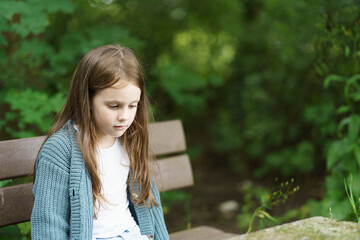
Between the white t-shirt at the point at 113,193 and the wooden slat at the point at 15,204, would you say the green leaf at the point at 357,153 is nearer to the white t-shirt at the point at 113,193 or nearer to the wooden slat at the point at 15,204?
the white t-shirt at the point at 113,193

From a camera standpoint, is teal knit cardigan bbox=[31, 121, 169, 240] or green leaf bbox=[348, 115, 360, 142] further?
green leaf bbox=[348, 115, 360, 142]

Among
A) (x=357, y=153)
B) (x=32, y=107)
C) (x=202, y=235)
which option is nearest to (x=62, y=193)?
(x=202, y=235)

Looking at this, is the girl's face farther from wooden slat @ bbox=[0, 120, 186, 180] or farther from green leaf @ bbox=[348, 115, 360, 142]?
green leaf @ bbox=[348, 115, 360, 142]

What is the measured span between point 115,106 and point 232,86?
14.4 ft

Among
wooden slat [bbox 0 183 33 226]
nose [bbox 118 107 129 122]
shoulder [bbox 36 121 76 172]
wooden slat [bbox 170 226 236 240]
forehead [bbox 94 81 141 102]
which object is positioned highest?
forehead [bbox 94 81 141 102]

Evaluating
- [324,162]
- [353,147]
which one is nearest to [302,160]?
[324,162]

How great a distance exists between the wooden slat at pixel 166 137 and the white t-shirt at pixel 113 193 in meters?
0.58

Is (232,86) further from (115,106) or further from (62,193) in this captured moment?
(62,193)

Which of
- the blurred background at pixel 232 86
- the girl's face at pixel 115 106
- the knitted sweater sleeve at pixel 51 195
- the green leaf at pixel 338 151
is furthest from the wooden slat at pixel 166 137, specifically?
the green leaf at pixel 338 151

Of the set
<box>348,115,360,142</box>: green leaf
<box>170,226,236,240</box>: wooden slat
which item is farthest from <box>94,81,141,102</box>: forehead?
<box>348,115,360,142</box>: green leaf

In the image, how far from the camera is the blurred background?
3.13m

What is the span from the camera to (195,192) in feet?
17.5

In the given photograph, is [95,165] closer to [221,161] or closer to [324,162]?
[324,162]

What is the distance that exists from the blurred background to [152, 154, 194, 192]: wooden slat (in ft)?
1.24
